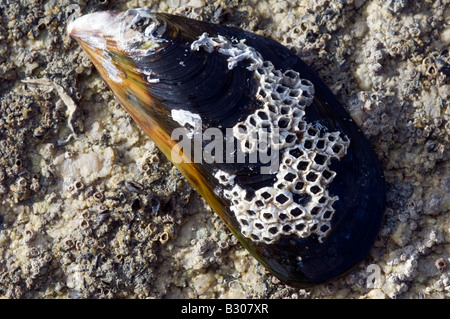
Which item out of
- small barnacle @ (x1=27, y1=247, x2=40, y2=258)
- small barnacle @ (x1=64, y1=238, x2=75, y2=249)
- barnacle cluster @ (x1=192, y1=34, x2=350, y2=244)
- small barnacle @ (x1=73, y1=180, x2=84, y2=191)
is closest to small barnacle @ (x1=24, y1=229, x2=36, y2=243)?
small barnacle @ (x1=27, y1=247, x2=40, y2=258)

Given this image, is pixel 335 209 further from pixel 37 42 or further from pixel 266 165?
pixel 37 42

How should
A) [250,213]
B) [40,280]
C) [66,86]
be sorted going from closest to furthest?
[250,213]
[40,280]
[66,86]

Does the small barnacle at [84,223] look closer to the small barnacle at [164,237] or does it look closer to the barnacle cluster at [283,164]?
the small barnacle at [164,237]

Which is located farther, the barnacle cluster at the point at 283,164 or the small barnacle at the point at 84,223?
the small barnacle at the point at 84,223

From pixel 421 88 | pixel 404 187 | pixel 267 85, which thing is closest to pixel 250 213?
pixel 267 85

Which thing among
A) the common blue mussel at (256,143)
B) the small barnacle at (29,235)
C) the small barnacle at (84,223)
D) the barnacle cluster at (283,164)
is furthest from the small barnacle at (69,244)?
the barnacle cluster at (283,164)

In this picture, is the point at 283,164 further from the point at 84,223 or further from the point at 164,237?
the point at 84,223

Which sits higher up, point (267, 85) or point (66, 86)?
point (267, 85)

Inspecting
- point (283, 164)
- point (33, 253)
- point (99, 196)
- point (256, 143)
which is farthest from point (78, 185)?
point (283, 164)

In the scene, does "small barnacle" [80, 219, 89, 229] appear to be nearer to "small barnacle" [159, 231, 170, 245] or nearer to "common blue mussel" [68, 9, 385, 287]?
"small barnacle" [159, 231, 170, 245]
